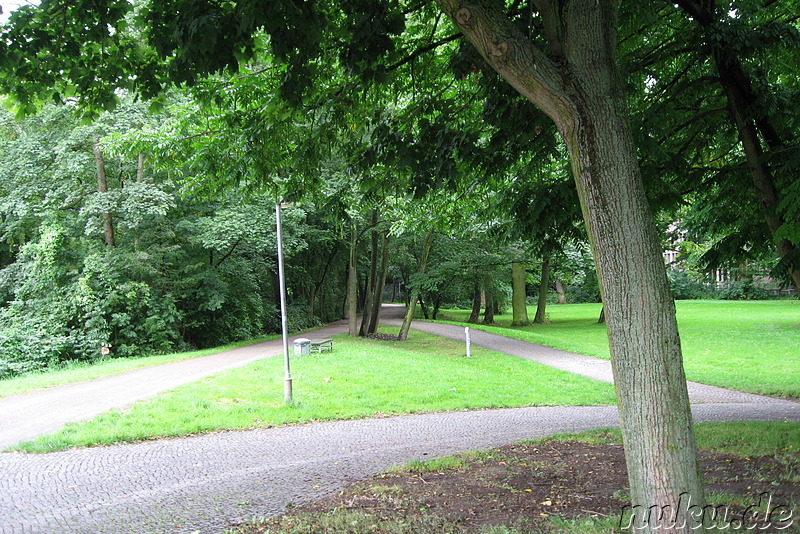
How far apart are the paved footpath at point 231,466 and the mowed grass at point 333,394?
0.47 meters

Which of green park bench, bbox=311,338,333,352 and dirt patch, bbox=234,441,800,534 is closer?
dirt patch, bbox=234,441,800,534

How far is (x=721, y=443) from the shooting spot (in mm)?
6539

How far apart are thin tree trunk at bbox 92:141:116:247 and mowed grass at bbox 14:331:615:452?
369 inches

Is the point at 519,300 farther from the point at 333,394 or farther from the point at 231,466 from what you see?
the point at 231,466

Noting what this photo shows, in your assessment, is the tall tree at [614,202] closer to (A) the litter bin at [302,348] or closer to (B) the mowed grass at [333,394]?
(B) the mowed grass at [333,394]

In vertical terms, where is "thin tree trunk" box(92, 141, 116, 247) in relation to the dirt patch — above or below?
above

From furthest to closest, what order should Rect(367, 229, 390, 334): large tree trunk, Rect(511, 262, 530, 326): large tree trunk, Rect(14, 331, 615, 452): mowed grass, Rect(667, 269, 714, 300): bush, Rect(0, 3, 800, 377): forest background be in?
Rect(667, 269, 714, 300): bush < Rect(511, 262, 530, 326): large tree trunk < Rect(367, 229, 390, 334): large tree trunk < Rect(14, 331, 615, 452): mowed grass < Rect(0, 3, 800, 377): forest background

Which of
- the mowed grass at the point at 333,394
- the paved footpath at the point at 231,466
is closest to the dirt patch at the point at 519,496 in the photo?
the paved footpath at the point at 231,466

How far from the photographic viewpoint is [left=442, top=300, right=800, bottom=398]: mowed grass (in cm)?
1353

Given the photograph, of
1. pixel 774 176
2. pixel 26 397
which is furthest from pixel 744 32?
pixel 26 397

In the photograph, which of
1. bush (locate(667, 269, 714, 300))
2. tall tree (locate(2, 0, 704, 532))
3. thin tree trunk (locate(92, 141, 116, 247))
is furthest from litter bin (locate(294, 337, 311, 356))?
bush (locate(667, 269, 714, 300))

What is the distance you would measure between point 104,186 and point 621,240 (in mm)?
20806

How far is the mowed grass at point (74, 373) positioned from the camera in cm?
1245

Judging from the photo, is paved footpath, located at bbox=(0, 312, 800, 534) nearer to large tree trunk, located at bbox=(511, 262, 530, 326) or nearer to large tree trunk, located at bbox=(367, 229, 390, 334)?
large tree trunk, located at bbox=(367, 229, 390, 334)
